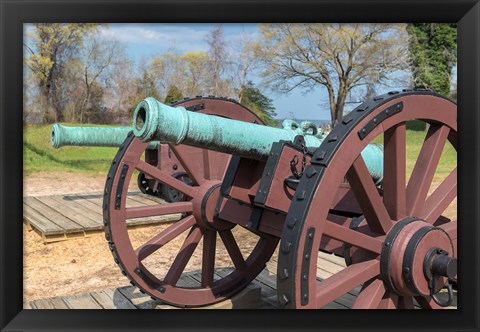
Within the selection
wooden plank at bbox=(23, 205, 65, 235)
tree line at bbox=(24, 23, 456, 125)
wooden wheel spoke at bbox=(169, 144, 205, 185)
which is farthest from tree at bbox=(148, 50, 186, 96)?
wooden wheel spoke at bbox=(169, 144, 205, 185)

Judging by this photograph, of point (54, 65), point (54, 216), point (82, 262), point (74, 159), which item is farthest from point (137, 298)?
point (74, 159)

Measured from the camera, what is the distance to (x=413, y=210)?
82.4 inches

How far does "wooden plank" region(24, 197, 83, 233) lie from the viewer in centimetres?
510

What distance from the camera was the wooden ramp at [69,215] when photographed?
505 centimetres

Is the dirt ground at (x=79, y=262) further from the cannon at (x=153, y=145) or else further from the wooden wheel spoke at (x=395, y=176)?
the wooden wheel spoke at (x=395, y=176)

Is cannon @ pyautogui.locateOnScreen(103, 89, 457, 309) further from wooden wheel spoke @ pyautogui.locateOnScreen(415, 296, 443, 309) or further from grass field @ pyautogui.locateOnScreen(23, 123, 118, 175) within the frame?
grass field @ pyautogui.locateOnScreen(23, 123, 118, 175)

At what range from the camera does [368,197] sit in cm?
187

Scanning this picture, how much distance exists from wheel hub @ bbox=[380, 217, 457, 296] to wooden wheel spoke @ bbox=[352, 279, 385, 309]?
0.10 ft

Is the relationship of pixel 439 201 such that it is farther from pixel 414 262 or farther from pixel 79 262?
pixel 79 262

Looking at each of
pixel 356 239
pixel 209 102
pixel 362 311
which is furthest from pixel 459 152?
pixel 209 102

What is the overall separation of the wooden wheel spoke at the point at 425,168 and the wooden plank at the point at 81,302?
193 cm

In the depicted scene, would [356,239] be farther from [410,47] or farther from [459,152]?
[410,47]

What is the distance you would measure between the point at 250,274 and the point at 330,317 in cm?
129
